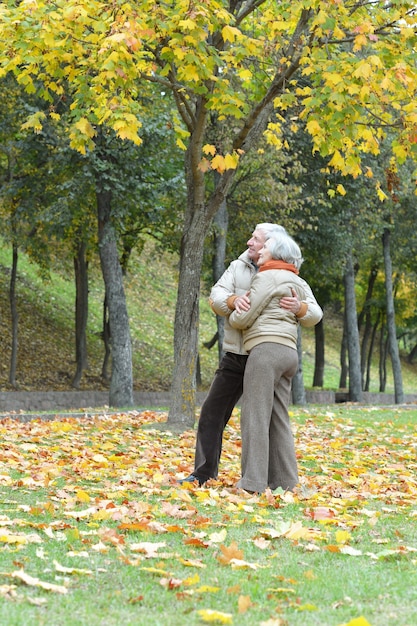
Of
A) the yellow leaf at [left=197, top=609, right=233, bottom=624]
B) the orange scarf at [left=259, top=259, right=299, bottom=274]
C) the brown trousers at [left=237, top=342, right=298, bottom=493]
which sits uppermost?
the orange scarf at [left=259, top=259, right=299, bottom=274]

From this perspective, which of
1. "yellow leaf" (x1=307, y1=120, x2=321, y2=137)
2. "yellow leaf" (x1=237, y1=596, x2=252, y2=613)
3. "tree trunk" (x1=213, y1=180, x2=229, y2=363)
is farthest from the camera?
"tree trunk" (x1=213, y1=180, x2=229, y2=363)

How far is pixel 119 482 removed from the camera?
7.97 m

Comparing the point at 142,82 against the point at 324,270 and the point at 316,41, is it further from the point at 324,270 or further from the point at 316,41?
the point at 324,270

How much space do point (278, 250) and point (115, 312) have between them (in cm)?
1523

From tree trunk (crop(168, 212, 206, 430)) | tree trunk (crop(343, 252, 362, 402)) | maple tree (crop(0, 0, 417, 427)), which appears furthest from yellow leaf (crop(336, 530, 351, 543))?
tree trunk (crop(343, 252, 362, 402))

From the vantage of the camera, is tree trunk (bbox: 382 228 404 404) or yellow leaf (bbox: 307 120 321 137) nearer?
yellow leaf (bbox: 307 120 321 137)

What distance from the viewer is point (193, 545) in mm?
5223

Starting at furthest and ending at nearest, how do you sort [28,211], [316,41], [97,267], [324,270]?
1. [97,267]
2. [324,270]
3. [28,211]
4. [316,41]

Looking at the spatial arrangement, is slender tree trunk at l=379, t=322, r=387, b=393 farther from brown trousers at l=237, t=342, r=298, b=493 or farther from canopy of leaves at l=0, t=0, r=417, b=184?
brown trousers at l=237, t=342, r=298, b=493

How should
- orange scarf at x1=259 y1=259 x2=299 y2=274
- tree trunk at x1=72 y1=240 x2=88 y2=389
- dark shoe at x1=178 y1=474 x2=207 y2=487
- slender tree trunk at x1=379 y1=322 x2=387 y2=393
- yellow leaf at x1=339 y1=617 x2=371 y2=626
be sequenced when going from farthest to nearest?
1. slender tree trunk at x1=379 y1=322 x2=387 y2=393
2. tree trunk at x1=72 y1=240 x2=88 y2=389
3. dark shoe at x1=178 y1=474 x2=207 y2=487
4. orange scarf at x1=259 y1=259 x2=299 y2=274
5. yellow leaf at x1=339 y1=617 x2=371 y2=626

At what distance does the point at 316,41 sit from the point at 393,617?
9.22m

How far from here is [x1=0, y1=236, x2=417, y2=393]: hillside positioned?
29688 mm

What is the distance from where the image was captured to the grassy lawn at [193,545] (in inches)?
152

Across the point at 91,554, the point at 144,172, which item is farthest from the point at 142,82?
the point at 91,554
